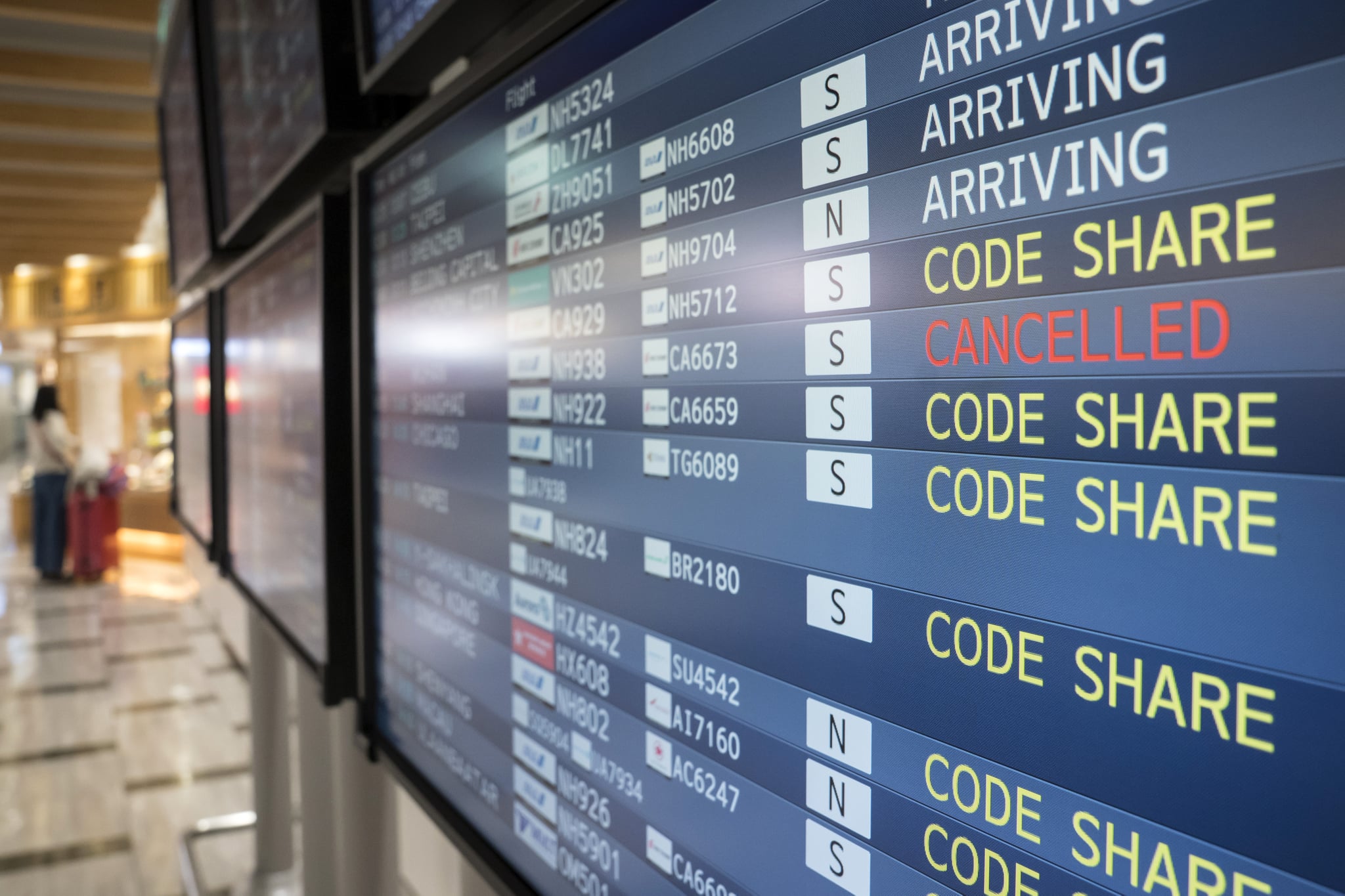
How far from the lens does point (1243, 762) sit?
0.35 meters

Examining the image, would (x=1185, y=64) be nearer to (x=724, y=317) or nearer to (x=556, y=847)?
(x=724, y=317)

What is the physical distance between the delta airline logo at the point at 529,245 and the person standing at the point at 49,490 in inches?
341

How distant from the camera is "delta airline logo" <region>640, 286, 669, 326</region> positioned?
2.25 feet

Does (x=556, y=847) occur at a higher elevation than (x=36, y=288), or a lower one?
lower

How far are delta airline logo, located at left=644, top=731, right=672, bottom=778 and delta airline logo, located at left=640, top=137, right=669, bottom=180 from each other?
1.32 ft

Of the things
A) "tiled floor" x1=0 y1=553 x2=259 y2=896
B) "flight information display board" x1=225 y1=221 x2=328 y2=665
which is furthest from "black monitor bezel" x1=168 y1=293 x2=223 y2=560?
"tiled floor" x1=0 y1=553 x2=259 y2=896

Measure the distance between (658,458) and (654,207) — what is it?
0.58ft

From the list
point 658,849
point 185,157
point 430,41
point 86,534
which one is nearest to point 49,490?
point 86,534

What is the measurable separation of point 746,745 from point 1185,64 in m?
0.44

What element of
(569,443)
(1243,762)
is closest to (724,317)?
(569,443)

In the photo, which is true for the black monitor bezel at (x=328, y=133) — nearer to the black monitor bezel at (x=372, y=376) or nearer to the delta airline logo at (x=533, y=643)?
the black monitor bezel at (x=372, y=376)

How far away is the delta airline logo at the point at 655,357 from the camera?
0.69 meters

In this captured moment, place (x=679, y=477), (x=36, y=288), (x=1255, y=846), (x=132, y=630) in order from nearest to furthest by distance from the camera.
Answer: (x=1255, y=846), (x=679, y=477), (x=132, y=630), (x=36, y=288)

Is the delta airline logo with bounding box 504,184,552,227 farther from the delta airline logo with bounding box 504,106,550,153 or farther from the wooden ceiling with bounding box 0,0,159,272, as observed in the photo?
the wooden ceiling with bounding box 0,0,159,272
